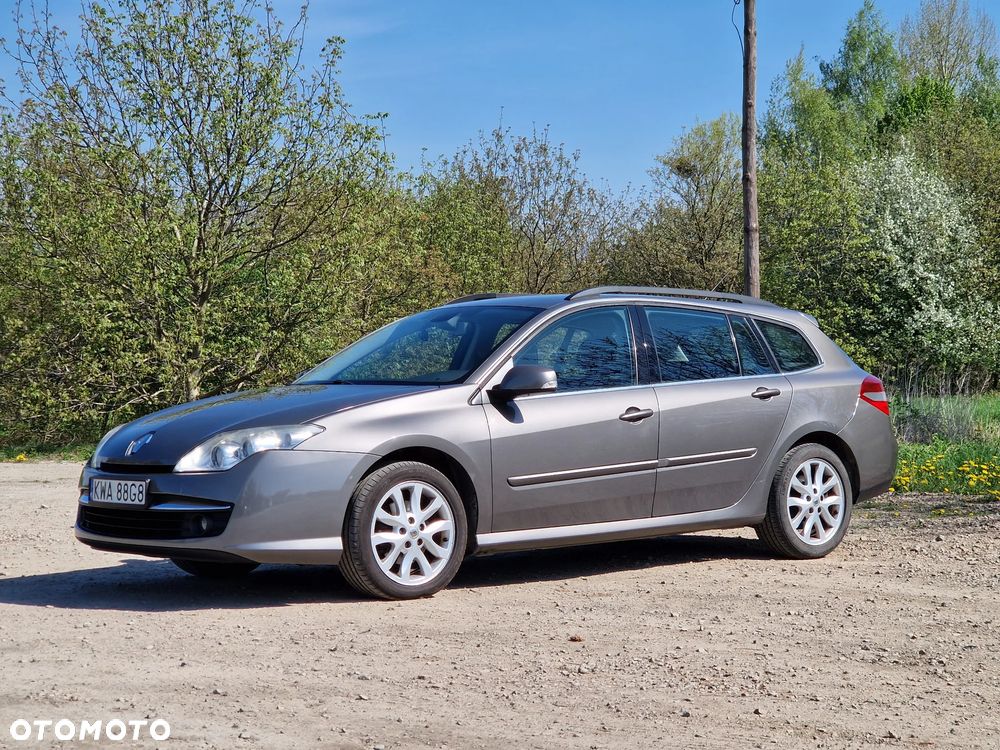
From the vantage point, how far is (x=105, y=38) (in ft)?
59.9

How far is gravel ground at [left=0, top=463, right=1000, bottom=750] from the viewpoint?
4.28 metres

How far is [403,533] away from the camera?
6.66m

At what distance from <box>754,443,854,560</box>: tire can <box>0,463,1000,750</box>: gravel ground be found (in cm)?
19

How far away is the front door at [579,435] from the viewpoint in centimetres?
702

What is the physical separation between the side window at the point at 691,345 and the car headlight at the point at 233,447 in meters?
2.46

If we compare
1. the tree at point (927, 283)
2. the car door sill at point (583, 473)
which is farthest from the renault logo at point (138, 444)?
the tree at point (927, 283)

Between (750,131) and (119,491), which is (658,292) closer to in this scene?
(119,491)

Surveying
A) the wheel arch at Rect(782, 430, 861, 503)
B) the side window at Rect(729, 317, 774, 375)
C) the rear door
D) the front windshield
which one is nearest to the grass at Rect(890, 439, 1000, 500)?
the wheel arch at Rect(782, 430, 861, 503)

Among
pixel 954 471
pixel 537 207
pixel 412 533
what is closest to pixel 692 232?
pixel 537 207

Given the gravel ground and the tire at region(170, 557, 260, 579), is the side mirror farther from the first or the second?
the tire at region(170, 557, 260, 579)

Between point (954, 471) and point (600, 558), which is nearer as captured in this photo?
point (600, 558)

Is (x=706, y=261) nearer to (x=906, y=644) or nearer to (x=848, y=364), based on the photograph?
(x=848, y=364)

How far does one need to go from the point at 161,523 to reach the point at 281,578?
1.33 meters

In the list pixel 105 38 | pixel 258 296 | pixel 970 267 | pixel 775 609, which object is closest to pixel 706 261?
pixel 970 267
